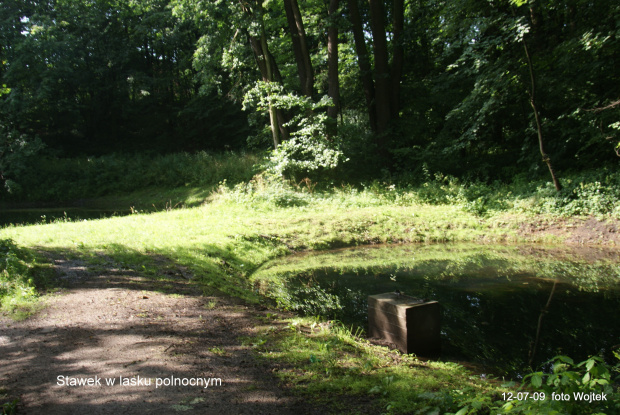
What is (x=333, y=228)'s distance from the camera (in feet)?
40.2

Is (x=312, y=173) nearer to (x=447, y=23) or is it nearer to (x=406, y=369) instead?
(x=447, y=23)

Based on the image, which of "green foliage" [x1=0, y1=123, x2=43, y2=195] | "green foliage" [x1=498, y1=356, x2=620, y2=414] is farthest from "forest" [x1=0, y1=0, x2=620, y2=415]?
"green foliage" [x1=0, y1=123, x2=43, y2=195]

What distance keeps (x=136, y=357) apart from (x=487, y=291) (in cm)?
555

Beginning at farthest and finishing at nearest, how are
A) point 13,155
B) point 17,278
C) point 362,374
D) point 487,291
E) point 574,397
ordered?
point 13,155 → point 487,291 → point 17,278 → point 362,374 → point 574,397

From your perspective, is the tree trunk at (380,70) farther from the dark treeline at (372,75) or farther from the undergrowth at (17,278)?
the undergrowth at (17,278)

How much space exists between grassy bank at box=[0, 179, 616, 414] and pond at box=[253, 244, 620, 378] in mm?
684

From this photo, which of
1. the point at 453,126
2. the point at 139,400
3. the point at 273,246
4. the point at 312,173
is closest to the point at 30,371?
the point at 139,400

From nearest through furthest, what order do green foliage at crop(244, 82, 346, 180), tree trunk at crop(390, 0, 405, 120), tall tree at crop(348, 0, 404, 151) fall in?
green foliage at crop(244, 82, 346, 180) → tall tree at crop(348, 0, 404, 151) → tree trunk at crop(390, 0, 405, 120)

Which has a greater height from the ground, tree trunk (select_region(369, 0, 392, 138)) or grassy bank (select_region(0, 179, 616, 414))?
tree trunk (select_region(369, 0, 392, 138))

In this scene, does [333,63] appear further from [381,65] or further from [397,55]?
[397,55]

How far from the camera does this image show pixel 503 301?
22.7 ft

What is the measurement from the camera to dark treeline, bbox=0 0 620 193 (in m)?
13.5

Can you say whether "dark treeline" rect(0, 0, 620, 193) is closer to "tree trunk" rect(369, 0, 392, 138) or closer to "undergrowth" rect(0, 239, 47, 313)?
"tree trunk" rect(369, 0, 392, 138)

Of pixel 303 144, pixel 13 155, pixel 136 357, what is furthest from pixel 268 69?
pixel 136 357
